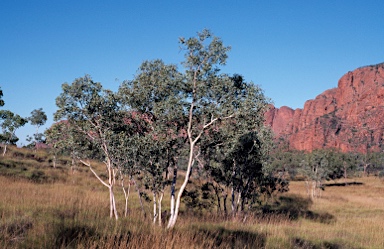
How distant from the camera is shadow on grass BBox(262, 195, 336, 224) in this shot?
75.5ft

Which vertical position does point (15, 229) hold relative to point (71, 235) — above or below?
below

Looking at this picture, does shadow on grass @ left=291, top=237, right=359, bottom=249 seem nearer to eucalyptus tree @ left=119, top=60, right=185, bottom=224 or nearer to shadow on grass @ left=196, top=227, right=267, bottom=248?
shadow on grass @ left=196, top=227, right=267, bottom=248

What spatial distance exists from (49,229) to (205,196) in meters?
12.0

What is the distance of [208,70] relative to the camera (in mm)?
11688

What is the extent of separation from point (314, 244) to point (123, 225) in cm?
783

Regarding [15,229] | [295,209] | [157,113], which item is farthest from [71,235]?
[295,209]

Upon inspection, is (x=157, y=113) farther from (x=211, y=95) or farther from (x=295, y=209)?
(x=295, y=209)

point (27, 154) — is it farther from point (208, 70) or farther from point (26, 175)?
point (208, 70)

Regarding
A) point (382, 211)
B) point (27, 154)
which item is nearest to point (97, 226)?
point (382, 211)

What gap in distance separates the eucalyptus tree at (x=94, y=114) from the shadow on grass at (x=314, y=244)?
691 cm

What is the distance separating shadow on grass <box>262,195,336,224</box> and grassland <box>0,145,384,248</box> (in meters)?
0.10

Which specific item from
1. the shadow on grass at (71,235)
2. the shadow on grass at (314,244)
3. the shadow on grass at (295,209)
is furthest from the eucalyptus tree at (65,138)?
the shadow on grass at (295,209)

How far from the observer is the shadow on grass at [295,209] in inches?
906

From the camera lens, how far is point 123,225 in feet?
28.1
